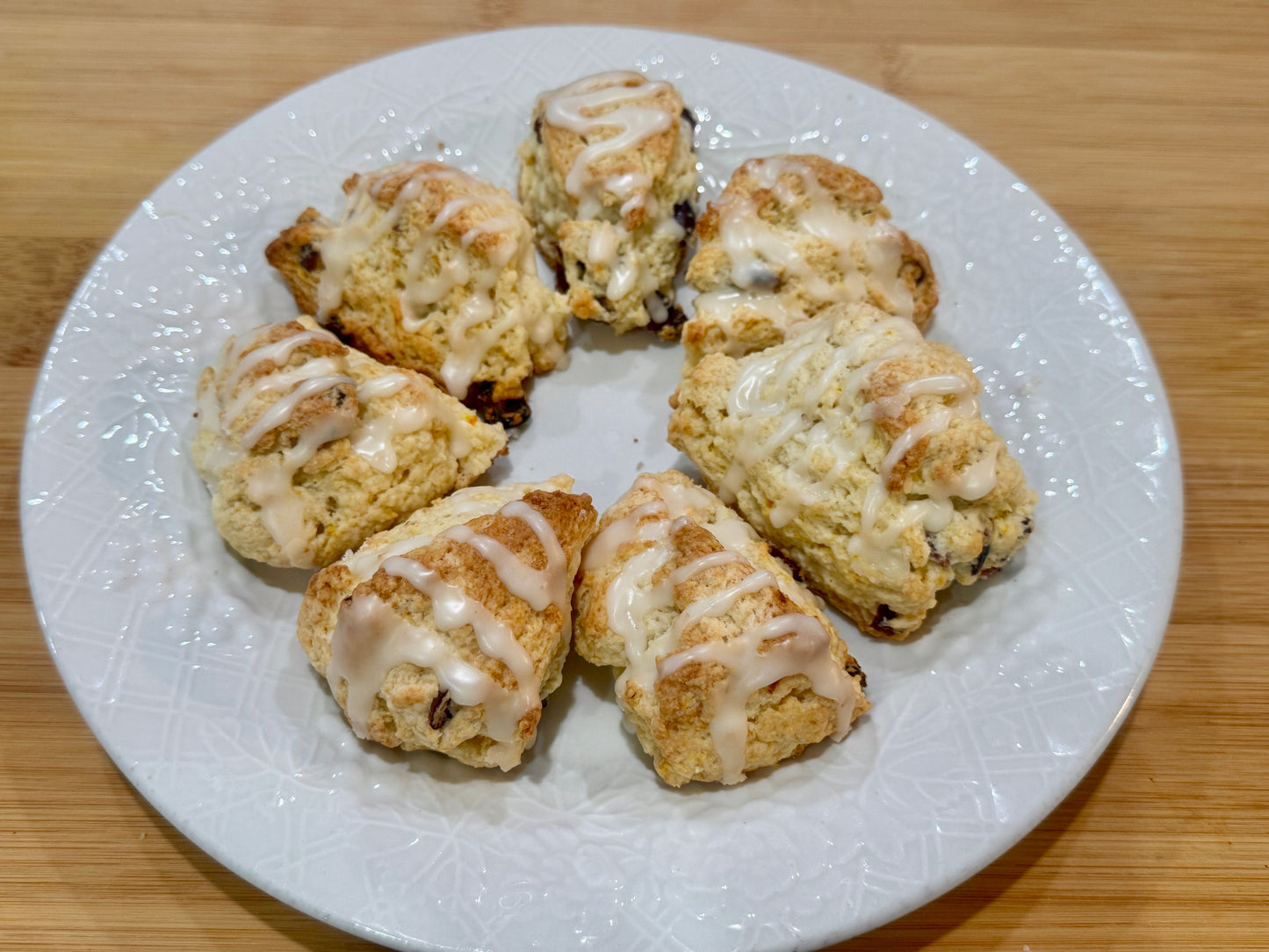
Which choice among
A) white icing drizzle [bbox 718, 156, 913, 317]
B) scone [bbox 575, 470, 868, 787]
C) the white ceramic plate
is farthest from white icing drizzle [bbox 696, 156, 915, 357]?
scone [bbox 575, 470, 868, 787]

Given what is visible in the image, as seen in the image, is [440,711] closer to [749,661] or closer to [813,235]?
→ [749,661]

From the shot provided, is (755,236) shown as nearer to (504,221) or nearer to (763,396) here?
(763,396)

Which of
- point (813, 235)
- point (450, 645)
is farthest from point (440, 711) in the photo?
point (813, 235)

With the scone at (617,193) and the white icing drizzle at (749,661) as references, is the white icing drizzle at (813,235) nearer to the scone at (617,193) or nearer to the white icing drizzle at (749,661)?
the scone at (617,193)

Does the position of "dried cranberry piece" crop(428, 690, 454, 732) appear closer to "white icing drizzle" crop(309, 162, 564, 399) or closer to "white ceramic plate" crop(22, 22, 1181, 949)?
"white ceramic plate" crop(22, 22, 1181, 949)

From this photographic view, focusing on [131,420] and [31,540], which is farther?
[131,420]

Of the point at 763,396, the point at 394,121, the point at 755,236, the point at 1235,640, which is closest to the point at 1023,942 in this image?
the point at 1235,640
